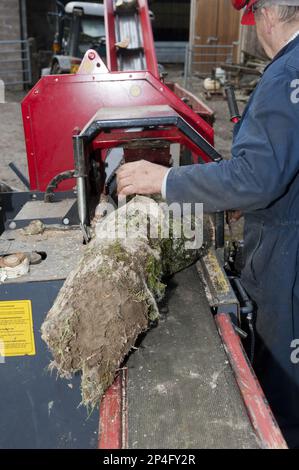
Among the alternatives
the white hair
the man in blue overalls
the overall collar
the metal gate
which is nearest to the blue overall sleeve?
the man in blue overalls

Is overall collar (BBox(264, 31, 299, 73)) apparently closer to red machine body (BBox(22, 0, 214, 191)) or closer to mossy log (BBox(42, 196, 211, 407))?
mossy log (BBox(42, 196, 211, 407))

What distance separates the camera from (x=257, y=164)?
1.61 m

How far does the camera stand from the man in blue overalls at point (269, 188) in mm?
Answer: 1616

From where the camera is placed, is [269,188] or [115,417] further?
[269,188]

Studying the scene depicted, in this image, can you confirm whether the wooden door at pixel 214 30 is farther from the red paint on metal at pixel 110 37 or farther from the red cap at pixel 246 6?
the red cap at pixel 246 6

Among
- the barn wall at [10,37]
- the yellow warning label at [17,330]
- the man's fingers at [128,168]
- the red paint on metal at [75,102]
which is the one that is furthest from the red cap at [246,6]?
the barn wall at [10,37]

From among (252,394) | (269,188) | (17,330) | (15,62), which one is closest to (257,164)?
(269,188)

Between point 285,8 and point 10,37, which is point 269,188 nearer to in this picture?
point 285,8

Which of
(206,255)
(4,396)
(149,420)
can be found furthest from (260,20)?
(4,396)

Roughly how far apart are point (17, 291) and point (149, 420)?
0.68m

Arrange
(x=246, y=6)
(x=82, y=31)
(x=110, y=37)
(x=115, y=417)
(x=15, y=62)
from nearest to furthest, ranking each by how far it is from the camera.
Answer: (x=115, y=417) → (x=246, y=6) → (x=110, y=37) → (x=82, y=31) → (x=15, y=62)

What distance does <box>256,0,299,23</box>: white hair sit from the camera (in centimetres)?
172

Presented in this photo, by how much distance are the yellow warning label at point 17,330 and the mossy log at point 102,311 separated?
236 mm

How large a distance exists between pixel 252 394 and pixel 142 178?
0.89 metres
